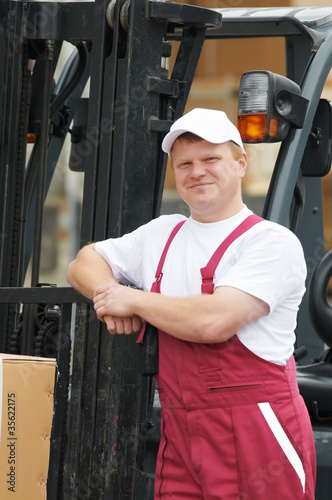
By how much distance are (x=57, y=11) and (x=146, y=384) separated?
4.20ft

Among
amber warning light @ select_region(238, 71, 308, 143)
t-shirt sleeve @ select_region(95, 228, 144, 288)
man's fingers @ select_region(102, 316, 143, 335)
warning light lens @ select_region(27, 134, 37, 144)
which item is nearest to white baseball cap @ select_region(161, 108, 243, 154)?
t-shirt sleeve @ select_region(95, 228, 144, 288)

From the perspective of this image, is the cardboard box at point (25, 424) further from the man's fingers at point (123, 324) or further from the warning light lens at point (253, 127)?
the warning light lens at point (253, 127)

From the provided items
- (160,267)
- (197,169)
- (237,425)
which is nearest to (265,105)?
(197,169)

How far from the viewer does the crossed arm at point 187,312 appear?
95.7 inches

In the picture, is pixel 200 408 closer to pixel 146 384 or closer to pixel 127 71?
pixel 146 384

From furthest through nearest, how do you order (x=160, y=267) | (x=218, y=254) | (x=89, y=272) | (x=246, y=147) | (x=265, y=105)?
(x=246, y=147) < (x=265, y=105) < (x=89, y=272) < (x=160, y=267) < (x=218, y=254)

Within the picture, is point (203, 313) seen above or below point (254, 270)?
below

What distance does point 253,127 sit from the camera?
131 inches

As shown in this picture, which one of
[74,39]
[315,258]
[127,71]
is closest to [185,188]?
[127,71]

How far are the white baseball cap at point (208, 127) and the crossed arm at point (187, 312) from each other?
428mm

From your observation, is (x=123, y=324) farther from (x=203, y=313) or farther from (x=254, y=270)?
(x=254, y=270)

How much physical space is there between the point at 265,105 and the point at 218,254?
903mm

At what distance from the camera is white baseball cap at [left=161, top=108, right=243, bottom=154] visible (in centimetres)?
257

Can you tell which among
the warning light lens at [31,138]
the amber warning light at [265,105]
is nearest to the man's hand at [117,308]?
the amber warning light at [265,105]
